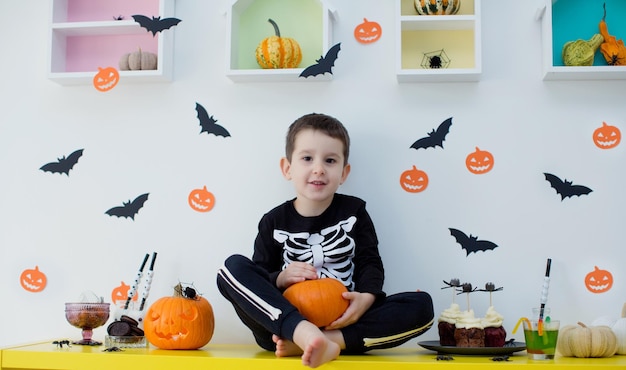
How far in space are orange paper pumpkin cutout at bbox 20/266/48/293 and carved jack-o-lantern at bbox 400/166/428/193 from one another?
1002mm

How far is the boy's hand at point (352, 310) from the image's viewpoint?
1.65 metres

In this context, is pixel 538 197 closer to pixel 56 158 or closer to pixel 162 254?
pixel 162 254

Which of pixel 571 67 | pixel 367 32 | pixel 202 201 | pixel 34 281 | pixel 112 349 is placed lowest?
pixel 112 349

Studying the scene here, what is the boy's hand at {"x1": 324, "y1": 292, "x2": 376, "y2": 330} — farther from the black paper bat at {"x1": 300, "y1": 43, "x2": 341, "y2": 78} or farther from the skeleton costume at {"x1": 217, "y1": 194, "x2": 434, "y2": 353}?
the black paper bat at {"x1": 300, "y1": 43, "x2": 341, "y2": 78}

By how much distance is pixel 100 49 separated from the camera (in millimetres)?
2143

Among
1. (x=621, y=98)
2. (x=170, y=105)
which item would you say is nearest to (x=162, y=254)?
(x=170, y=105)

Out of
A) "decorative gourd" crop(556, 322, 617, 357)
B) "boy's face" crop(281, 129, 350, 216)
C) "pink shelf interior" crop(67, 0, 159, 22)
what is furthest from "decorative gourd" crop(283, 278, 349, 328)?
"pink shelf interior" crop(67, 0, 159, 22)

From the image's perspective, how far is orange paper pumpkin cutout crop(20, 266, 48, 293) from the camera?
2053 millimetres

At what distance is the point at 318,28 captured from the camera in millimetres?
2068

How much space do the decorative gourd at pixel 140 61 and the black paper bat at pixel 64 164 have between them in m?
0.28

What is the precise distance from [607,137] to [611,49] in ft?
0.73

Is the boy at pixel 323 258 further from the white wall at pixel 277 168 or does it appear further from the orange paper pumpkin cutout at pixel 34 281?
the orange paper pumpkin cutout at pixel 34 281

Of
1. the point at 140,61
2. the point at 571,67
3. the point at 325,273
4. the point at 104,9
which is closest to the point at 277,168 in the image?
the point at 325,273

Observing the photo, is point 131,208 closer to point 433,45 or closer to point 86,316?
point 86,316
